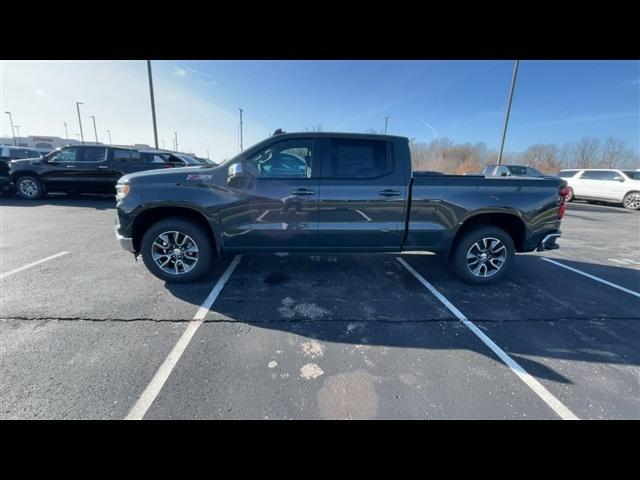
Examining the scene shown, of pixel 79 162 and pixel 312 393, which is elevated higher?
pixel 79 162

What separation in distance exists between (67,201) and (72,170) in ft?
3.91

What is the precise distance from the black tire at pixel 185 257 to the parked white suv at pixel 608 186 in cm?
1685

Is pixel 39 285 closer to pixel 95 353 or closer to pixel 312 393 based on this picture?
pixel 95 353

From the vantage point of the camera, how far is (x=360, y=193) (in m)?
3.51

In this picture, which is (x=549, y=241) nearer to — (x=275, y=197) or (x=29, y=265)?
(x=275, y=197)

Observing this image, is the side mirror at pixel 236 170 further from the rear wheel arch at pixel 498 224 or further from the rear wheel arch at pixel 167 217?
the rear wheel arch at pixel 498 224

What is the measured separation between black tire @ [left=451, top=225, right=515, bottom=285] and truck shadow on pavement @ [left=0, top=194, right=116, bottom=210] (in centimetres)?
1022

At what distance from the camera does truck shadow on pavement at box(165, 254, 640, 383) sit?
2.64 m

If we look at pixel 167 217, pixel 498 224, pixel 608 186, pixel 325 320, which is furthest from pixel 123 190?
pixel 608 186

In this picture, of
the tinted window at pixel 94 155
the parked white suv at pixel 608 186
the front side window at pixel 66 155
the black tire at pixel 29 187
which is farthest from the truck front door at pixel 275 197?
the parked white suv at pixel 608 186

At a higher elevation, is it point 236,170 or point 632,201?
point 236,170
